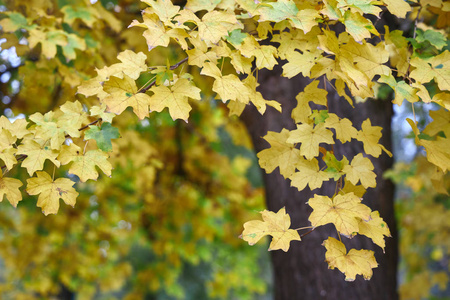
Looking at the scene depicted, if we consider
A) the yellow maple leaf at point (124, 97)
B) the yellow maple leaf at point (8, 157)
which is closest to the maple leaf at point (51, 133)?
the yellow maple leaf at point (8, 157)

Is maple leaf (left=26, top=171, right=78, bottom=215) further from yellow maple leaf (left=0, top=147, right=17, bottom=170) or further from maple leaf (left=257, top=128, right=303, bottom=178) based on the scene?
maple leaf (left=257, top=128, right=303, bottom=178)

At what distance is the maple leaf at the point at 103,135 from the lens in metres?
1.52

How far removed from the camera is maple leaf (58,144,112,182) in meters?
1.53

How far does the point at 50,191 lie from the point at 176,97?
628mm

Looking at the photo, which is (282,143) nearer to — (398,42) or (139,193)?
(398,42)

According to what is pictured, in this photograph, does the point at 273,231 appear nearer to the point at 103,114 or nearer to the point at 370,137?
the point at 370,137

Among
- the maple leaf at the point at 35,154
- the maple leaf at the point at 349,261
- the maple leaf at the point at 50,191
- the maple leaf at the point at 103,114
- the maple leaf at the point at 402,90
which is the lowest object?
the maple leaf at the point at 349,261

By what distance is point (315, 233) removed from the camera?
2.71 metres

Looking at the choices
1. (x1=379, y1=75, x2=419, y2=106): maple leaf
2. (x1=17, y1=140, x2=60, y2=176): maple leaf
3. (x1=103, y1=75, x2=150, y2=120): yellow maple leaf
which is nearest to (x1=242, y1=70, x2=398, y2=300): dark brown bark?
(x1=379, y1=75, x2=419, y2=106): maple leaf

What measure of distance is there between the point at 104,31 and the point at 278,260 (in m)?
2.42

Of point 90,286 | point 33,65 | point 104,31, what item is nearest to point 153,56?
point 104,31

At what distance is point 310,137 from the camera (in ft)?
5.13

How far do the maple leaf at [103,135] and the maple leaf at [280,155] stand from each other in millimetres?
606

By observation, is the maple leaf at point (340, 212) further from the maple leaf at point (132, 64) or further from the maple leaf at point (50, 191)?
the maple leaf at point (50, 191)
